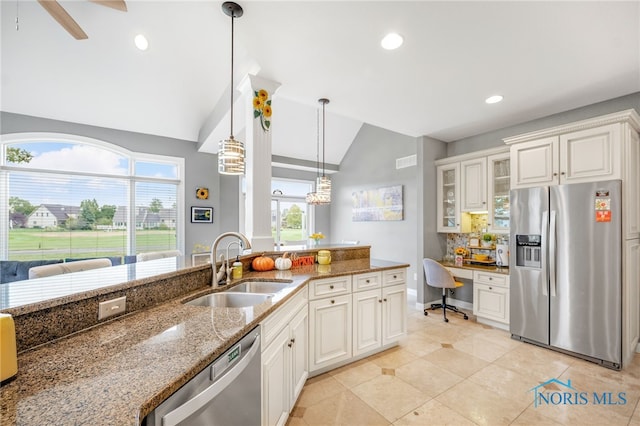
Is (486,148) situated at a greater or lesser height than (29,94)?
lesser

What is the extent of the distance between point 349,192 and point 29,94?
5.54m

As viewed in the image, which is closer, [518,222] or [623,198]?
[623,198]

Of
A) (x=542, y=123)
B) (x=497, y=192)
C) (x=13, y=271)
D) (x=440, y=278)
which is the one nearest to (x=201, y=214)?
(x=13, y=271)

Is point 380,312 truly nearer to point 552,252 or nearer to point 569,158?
point 552,252

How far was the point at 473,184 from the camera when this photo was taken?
12.8 feet

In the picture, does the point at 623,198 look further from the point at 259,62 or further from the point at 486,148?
the point at 259,62

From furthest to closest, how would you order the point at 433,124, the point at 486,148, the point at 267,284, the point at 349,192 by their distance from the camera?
the point at 349,192, the point at 486,148, the point at 433,124, the point at 267,284

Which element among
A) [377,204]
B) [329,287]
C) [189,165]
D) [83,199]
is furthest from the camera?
[377,204]

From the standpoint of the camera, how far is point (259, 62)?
2.44m

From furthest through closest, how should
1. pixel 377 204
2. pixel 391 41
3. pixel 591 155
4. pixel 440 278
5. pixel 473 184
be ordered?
pixel 377 204
pixel 473 184
pixel 440 278
pixel 591 155
pixel 391 41

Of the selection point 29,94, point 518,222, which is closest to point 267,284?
point 518,222

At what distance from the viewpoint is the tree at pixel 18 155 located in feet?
12.2

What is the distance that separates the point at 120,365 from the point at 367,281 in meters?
2.07

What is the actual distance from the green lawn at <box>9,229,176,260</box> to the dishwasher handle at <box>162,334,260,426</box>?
4.34 metres
